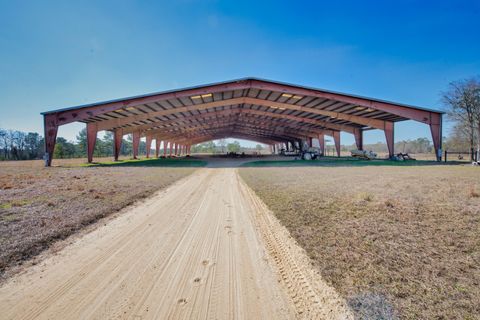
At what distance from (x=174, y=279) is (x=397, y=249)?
3.22 metres

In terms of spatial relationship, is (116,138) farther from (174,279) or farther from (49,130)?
(174,279)

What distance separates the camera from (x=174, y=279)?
241 centimetres

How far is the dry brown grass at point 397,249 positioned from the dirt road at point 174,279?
365 mm

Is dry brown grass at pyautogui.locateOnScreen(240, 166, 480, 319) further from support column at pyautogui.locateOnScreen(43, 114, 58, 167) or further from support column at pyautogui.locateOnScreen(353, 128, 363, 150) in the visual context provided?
support column at pyautogui.locateOnScreen(353, 128, 363, 150)

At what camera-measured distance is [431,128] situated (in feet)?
69.9

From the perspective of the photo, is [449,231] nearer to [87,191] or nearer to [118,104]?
[87,191]

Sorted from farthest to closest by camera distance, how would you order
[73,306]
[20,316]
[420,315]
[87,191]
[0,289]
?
1. [87,191]
2. [0,289]
3. [73,306]
4. [20,316]
5. [420,315]

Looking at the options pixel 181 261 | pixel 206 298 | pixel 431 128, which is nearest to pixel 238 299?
pixel 206 298

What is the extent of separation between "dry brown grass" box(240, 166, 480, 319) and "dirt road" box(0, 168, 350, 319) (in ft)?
1.20

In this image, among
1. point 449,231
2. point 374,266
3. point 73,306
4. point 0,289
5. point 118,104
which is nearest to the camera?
point 73,306

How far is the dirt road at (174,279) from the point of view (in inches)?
75.5

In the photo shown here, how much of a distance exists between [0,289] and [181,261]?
1985 millimetres

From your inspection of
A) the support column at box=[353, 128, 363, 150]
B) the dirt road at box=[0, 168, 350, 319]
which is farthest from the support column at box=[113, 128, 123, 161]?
the support column at box=[353, 128, 363, 150]

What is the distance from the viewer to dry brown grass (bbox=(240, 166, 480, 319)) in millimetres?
1865
